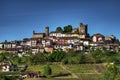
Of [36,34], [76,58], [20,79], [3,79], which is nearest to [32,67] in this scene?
[76,58]

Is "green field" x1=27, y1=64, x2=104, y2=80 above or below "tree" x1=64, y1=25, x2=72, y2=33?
below

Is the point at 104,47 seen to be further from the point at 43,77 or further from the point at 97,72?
the point at 43,77

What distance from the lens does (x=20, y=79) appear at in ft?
134

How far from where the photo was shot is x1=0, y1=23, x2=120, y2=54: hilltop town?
65.1m

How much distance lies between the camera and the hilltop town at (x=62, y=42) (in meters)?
65.1

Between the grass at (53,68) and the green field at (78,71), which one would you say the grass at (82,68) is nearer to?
the green field at (78,71)

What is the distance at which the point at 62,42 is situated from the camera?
68.5 m

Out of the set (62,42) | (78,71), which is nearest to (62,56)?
(78,71)

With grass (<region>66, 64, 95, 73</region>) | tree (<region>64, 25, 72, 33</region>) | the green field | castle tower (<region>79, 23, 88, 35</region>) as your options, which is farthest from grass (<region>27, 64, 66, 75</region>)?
tree (<region>64, 25, 72, 33</region>)

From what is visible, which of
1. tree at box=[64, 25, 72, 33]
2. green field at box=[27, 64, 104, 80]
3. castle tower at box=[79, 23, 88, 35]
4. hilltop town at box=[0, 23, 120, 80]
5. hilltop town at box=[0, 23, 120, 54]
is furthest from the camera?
tree at box=[64, 25, 72, 33]

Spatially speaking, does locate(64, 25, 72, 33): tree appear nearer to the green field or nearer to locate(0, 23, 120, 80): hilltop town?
locate(0, 23, 120, 80): hilltop town

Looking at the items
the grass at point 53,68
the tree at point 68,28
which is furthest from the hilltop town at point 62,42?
the grass at point 53,68

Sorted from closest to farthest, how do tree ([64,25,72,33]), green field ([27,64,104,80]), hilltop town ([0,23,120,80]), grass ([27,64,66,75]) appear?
green field ([27,64,104,80]) → hilltop town ([0,23,120,80]) → grass ([27,64,66,75]) → tree ([64,25,72,33])

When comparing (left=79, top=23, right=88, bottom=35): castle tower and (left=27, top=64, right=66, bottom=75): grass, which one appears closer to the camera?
(left=27, top=64, right=66, bottom=75): grass
